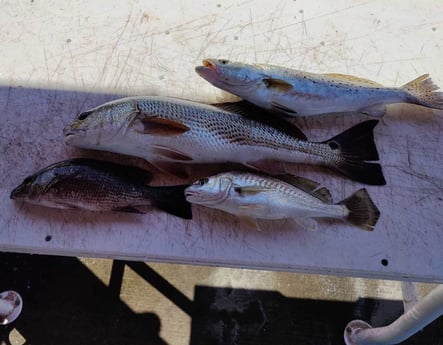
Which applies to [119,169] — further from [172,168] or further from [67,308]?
[67,308]

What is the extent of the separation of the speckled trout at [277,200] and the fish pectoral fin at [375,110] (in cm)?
42

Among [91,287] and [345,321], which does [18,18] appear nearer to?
[91,287]

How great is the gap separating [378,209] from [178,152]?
2.95ft

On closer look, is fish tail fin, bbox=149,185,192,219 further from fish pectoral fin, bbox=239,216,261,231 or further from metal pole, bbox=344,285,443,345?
metal pole, bbox=344,285,443,345

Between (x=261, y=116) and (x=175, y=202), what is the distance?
0.54m

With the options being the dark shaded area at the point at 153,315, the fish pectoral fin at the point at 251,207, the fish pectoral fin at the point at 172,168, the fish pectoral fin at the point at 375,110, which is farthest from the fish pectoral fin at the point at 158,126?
the dark shaded area at the point at 153,315

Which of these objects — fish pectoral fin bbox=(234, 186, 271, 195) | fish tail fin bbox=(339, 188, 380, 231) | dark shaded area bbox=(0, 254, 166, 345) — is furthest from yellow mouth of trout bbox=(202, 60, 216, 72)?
dark shaded area bbox=(0, 254, 166, 345)

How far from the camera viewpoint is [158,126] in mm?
1638

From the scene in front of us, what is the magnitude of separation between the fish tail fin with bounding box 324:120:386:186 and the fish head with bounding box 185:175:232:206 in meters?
0.52

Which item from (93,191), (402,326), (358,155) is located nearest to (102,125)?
(93,191)

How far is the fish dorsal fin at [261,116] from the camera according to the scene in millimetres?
1754

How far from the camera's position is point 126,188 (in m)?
1.66

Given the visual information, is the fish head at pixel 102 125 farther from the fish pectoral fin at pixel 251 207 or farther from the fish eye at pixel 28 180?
the fish pectoral fin at pixel 251 207

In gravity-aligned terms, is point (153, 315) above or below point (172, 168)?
below
